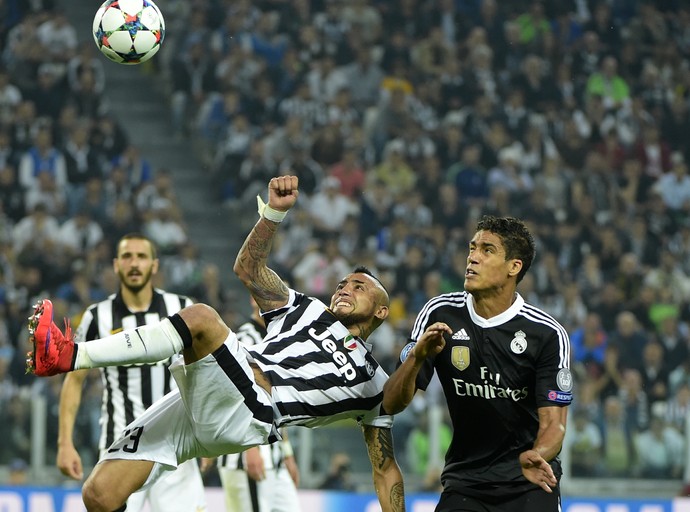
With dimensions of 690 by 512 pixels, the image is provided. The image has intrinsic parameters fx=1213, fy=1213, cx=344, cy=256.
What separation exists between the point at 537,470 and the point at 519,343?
1.88 feet

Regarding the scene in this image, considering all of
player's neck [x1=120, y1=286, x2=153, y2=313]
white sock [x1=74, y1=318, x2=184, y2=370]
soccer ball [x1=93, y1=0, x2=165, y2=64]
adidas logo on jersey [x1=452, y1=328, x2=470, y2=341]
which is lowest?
adidas logo on jersey [x1=452, y1=328, x2=470, y2=341]

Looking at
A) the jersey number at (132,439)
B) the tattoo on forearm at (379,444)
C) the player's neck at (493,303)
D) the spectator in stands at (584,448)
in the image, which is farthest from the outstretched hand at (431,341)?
the spectator in stands at (584,448)

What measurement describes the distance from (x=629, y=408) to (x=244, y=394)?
232 inches

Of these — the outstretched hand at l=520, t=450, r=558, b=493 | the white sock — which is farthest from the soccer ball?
the outstretched hand at l=520, t=450, r=558, b=493

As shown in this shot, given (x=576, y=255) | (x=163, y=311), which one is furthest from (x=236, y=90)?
(x=163, y=311)

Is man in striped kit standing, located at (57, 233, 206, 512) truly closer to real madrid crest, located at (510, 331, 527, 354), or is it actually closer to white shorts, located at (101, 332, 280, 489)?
white shorts, located at (101, 332, 280, 489)

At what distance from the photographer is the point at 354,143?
14453 mm

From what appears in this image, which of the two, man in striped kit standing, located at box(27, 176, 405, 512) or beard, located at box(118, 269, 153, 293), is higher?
beard, located at box(118, 269, 153, 293)

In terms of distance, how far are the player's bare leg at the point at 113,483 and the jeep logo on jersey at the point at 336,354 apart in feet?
3.23

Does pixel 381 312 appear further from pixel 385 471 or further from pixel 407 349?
pixel 385 471

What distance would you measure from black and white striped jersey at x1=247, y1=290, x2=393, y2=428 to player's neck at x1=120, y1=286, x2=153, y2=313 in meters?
1.51

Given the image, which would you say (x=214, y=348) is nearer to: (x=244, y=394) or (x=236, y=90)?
(x=244, y=394)

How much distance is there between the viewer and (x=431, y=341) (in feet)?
16.7

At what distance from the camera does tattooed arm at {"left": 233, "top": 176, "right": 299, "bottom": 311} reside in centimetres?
598
